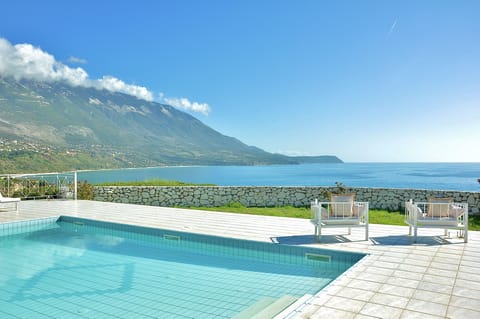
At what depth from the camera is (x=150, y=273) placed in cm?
546

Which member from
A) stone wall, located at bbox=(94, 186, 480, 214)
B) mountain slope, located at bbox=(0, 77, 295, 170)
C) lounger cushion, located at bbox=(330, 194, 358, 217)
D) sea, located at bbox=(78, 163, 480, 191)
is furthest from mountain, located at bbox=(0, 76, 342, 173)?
lounger cushion, located at bbox=(330, 194, 358, 217)

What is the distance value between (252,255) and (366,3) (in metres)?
13.5

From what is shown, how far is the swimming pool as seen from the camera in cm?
413

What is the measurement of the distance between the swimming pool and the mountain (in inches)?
950

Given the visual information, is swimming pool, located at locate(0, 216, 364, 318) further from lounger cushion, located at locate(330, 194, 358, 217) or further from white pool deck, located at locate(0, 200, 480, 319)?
lounger cushion, located at locate(330, 194, 358, 217)

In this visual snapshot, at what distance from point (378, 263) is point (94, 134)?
10193 centimetres

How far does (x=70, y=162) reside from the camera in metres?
45.2

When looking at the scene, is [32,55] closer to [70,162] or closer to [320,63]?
[70,162]

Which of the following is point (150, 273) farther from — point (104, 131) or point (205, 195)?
point (104, 131)

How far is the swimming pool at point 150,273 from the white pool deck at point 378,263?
40 cm

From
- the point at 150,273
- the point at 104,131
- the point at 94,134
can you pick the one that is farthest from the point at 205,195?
the point at 104,131

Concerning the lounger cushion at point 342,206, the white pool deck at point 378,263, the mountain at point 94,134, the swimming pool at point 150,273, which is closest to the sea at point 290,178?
the mountain at point 94,134

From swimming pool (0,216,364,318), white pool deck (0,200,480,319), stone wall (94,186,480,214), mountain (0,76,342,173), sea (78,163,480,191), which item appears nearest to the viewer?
white pool deck (0,200,480,319)

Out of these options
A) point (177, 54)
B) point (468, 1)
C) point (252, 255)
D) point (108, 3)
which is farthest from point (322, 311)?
point (177, 54)
